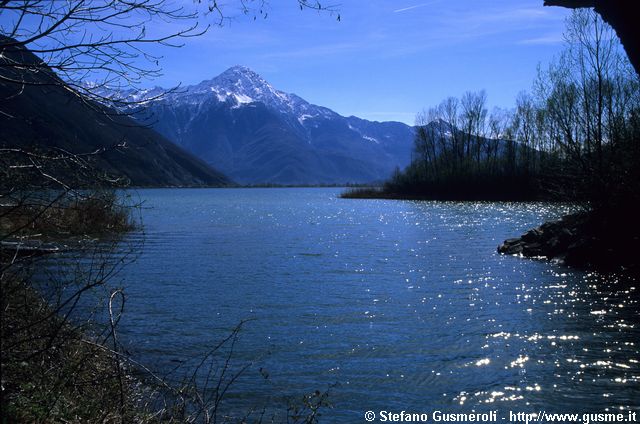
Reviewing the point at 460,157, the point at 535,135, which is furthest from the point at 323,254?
the point at 460,157

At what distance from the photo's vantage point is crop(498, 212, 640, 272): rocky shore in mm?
23172

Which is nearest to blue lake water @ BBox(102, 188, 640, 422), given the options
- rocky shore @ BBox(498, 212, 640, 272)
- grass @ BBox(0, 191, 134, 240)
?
rocky shore @ BBox(498, 212, 640, 272)

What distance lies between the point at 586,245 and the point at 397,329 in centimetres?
1547

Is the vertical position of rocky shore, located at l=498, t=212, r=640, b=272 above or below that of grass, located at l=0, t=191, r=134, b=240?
below

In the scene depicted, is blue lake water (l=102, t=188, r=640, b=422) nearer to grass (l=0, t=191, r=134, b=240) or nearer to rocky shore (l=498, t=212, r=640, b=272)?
rocky shore (l=498, t=212, r=640, b=272)

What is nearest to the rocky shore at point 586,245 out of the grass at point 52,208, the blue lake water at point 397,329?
the blue lake water at point 397,329

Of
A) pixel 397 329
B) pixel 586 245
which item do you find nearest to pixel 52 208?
pixel 397 329

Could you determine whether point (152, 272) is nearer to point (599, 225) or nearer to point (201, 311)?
point (201, 311)

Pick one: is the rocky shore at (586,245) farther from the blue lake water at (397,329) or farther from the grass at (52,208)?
the grass at (52,208)


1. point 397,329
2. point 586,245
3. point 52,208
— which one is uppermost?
point 52,208

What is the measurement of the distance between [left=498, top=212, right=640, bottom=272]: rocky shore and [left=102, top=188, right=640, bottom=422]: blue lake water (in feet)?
4.95

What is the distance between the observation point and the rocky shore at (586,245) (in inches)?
912

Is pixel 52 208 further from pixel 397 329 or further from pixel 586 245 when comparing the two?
pixel 586 245

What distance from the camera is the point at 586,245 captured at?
24672 mm
